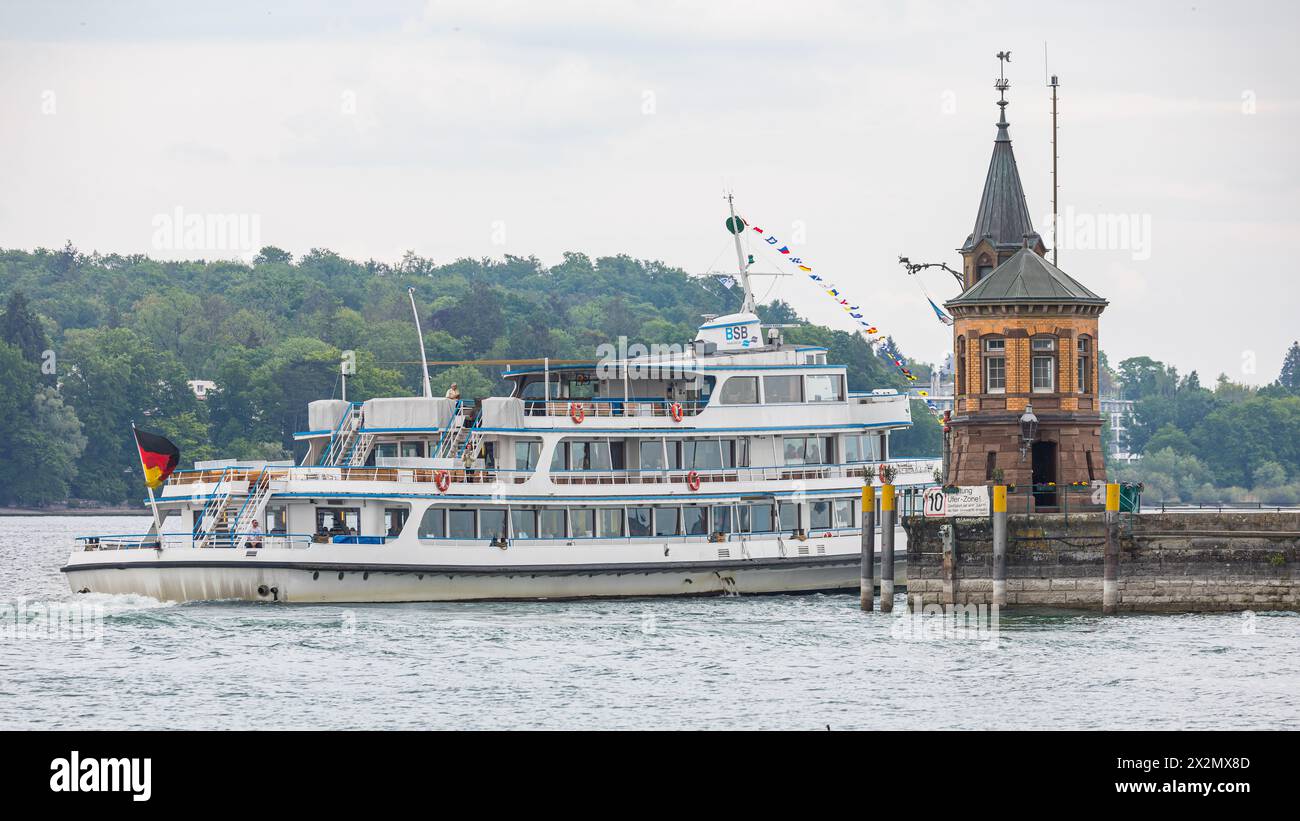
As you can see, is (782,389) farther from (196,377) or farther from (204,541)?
(196,377)

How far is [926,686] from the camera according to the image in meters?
39.8

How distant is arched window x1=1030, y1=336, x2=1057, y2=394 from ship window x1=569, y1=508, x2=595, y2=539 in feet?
44.4

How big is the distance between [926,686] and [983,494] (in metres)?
8.91

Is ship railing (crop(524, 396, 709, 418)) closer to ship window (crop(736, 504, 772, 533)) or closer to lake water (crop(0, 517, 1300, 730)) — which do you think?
ship window (crop(736, 504, 772, 533))

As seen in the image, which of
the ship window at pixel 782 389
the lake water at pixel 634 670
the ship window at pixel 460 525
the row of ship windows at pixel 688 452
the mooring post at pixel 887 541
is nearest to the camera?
the lake water at pixel 634 670

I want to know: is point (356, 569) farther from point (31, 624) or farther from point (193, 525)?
point (31, 624)

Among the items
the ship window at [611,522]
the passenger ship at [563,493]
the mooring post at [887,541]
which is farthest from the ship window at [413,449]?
the mooring post at [887,541]

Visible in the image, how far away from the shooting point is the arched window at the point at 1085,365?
51.0 m

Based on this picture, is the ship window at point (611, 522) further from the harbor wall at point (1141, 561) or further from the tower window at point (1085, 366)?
the tower window at point (1085, 366)

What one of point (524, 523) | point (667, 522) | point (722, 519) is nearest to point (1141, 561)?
point (722, 519)

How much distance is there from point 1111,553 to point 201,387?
128378 mm

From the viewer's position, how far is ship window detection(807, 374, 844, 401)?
198 feet

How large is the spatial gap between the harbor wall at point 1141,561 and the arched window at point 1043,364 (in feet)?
13.5
